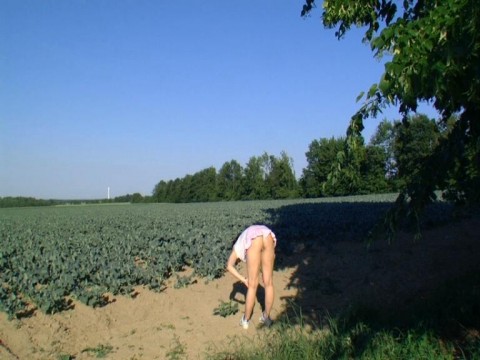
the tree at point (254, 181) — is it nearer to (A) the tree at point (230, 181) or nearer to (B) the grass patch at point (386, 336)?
(A) the tree at point (230, 181)

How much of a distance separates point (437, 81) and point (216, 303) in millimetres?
5296

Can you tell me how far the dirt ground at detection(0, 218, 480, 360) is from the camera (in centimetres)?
549

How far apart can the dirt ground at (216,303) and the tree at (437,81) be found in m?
2.72

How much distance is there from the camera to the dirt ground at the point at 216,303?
549 cm

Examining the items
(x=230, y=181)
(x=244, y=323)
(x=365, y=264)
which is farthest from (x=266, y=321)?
(x=230, y=181)

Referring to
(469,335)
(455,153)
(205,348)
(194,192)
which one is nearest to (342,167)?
(455,153)

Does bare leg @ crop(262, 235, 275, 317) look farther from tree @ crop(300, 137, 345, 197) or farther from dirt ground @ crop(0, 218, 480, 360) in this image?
tree @ crop(300, 137, 345, 197)

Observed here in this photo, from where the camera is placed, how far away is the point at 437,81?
8.06ft

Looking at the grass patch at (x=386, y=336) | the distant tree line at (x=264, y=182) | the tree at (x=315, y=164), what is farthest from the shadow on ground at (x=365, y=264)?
the tree at (x=315, y=164)

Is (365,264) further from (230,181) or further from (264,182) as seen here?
(230,181)

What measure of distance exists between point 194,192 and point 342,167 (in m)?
77.1

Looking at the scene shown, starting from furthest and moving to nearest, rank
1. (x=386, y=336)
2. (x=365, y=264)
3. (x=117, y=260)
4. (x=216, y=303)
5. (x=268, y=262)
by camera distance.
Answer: (x=117, y=260) < (x=365, y=264) < (x=216, y=303) < (x=268, y=262) < (x=386, y=336)

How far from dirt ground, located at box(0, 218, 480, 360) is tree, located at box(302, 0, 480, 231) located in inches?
107

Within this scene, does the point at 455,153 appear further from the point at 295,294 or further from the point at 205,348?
the point at 295,294
